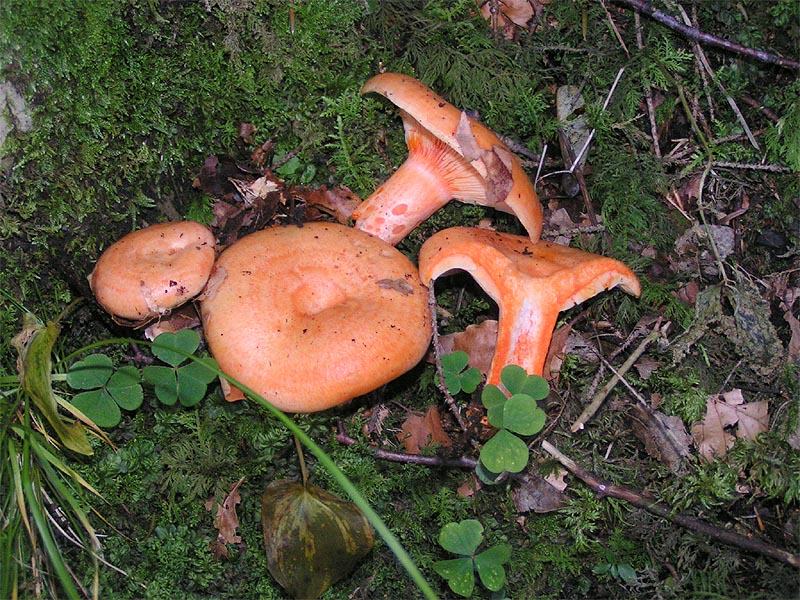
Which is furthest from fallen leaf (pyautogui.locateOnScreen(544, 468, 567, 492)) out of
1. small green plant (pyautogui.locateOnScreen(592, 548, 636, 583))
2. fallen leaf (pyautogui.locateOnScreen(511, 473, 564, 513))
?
small green plant (pyautogui.locateOnScreen(592, 548, 636, 583))

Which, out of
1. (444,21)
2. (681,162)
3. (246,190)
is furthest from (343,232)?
(681,162)

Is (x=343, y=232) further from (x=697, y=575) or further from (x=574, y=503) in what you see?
(x=697, y=575)

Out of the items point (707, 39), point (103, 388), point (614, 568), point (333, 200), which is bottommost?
point (614, 568)

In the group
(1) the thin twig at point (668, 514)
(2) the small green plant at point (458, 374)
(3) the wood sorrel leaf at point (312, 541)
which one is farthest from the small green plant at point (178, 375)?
(1) the thin twig at point (668, 514)

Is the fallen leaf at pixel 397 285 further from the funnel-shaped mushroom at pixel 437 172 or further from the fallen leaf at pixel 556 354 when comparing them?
the fallen leaf at pixel 556 354

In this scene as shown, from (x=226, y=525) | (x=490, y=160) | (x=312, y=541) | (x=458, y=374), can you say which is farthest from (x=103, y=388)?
(x=490, y=160)

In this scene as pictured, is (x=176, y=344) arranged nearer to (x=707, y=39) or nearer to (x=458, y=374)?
(x=458, y=374)
